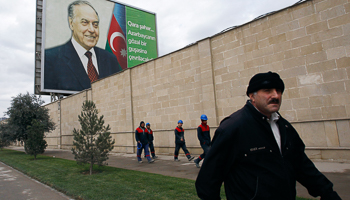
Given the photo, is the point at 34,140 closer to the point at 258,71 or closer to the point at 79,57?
the point at 258,71

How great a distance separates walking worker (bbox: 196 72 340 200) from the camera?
1.80m

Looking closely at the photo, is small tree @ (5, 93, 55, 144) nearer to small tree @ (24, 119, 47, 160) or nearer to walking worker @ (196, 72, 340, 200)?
small tree @ (24, 119, 47, 160)

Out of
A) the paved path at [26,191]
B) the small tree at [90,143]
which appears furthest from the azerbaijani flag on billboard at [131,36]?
the paved path at [26,191]

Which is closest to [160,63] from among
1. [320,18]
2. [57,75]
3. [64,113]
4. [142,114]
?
[142,114]

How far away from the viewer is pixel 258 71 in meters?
9.72

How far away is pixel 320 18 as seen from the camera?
Answer: 27.0ft

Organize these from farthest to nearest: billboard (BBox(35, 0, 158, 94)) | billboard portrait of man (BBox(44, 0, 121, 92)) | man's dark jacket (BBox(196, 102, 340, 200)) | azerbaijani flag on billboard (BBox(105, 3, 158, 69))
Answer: azerbaijani flag on billboard (BBox(105, 3, 158, 69)) < billboard (BBox(35, 0, 158, 94)) < billboard portrait of man (BBox(44, 0, 121, 92)) < man's dark jacket (BBox(196, 102, 340, 200))

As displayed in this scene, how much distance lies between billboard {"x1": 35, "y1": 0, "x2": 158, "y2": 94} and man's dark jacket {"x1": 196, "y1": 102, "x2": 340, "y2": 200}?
106 ft

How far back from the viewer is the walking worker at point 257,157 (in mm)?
1803

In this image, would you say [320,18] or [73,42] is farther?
[73,42]

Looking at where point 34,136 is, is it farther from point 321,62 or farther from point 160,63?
point 321,62

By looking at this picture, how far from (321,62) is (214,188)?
8.25m

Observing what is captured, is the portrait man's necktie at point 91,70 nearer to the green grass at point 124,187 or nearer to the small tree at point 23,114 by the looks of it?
the small tree at point 23,114

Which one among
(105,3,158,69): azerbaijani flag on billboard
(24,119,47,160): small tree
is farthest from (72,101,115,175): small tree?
(105,3,158,69): azerbaijani flag on billboard
